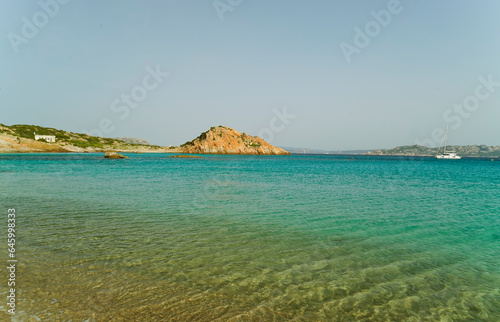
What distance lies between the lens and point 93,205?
18.3m

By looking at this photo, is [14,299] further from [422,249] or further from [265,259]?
[422,249]

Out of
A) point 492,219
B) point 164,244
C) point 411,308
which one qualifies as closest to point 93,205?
point 164,244

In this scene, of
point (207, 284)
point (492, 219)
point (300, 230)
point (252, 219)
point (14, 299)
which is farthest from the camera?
point (492, 219)

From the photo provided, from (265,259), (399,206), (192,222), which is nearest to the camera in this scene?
(265,259)

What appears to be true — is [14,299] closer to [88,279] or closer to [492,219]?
[88,279]

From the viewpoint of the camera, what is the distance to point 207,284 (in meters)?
7.38

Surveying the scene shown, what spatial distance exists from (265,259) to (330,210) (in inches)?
406

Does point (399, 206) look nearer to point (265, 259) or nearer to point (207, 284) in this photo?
point (265, 259)

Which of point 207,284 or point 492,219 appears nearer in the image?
point 207,284

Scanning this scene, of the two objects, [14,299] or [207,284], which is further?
[207,284]

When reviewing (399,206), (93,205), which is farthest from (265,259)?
(399,206)

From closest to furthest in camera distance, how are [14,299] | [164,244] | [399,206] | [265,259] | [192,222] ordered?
1. [14,299]
2. [265,259]
3. [164,244]
4. [192,222]
5. [399,206]

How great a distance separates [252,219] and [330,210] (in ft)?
20.2

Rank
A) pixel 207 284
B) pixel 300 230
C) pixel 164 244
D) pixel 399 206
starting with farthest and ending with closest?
pixel 399 206 → pixel 300 230 → pixel 164 244 → pixel 207 284
